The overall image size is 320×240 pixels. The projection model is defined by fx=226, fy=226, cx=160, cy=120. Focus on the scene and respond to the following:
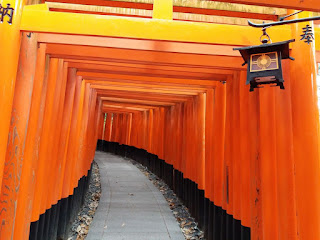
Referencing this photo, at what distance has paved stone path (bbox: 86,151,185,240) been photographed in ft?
17.1

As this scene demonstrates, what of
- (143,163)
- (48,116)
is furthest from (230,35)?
(143,163)

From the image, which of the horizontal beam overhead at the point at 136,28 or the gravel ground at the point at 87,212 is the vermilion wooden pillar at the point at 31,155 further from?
the gravel ground at the point at 87,212

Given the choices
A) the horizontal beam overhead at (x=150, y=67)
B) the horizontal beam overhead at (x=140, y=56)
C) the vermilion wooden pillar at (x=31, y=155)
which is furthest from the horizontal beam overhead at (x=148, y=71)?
the vermilion wooden pillar at (x=31, y=155)

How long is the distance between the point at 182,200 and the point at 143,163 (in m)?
5.93

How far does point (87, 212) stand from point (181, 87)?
4.53 meters

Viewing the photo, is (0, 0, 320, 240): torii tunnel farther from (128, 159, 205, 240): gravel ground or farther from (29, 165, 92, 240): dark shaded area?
(128, 159, 205, 240): gravel ground

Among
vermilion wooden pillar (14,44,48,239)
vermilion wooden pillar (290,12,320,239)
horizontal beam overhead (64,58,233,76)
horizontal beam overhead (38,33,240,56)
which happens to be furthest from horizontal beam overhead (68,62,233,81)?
vermilion wooden pillar (290,12,320,239)

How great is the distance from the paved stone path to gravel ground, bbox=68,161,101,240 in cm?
18

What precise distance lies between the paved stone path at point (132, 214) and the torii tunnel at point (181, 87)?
930mm

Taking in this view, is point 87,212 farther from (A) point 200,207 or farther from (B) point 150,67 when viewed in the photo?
(B) point 150,67

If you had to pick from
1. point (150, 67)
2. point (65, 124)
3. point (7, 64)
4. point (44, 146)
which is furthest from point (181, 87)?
point (7, 64)

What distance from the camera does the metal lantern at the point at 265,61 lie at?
95.2 inches

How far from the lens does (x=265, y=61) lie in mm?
2502

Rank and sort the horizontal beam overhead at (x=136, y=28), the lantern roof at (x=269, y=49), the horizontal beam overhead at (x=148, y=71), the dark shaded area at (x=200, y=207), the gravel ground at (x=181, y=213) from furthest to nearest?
the gravel ground at (x=181, y=213)
the horizontal beam overhead at (x=148, y=71)
the dark shaded area at (x=200, y=207)
the horizontal beam overhead at (x=136, y=28)
the lantern roof at (x=269, y=49)
